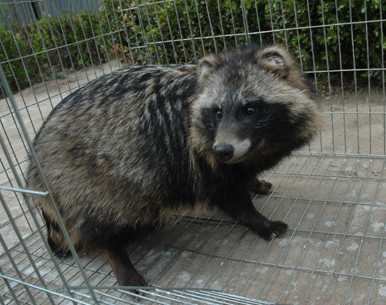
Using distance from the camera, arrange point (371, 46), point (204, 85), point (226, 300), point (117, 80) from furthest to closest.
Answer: point (371, 46), point (117, 80), point (204, 85), point (226, 300)

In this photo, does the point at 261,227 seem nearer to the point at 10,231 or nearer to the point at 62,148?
the point at 62,148

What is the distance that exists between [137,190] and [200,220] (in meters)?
0.86

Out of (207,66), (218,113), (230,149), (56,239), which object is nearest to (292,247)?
(230,149)

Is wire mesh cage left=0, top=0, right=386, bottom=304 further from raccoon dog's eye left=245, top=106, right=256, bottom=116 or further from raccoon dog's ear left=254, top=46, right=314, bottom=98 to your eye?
raccoon dog's eye left=245, top=106, right=256, bottom=116

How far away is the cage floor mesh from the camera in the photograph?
2256mm

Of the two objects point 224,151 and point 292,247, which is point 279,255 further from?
point 224,151

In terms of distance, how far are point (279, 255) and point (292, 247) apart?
0.12 meters

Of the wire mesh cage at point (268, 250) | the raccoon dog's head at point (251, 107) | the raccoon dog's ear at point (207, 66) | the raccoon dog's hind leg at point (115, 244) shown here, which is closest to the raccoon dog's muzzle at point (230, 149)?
the raccoon dog's head at point (251, 107)

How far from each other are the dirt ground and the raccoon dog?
30 centimetres

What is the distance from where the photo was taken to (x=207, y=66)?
2449 mm

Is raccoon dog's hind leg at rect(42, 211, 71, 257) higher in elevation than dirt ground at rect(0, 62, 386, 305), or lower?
higher

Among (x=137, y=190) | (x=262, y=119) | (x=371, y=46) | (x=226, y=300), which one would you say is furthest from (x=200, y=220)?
(x=371, y=46)

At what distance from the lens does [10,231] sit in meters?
3.34

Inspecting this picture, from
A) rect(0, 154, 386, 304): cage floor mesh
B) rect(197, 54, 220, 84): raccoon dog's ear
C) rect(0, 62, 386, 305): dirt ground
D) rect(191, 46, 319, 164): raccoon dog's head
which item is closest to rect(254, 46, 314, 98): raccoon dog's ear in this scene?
rect(191, 46, 319, 164): raccoon dog's head
